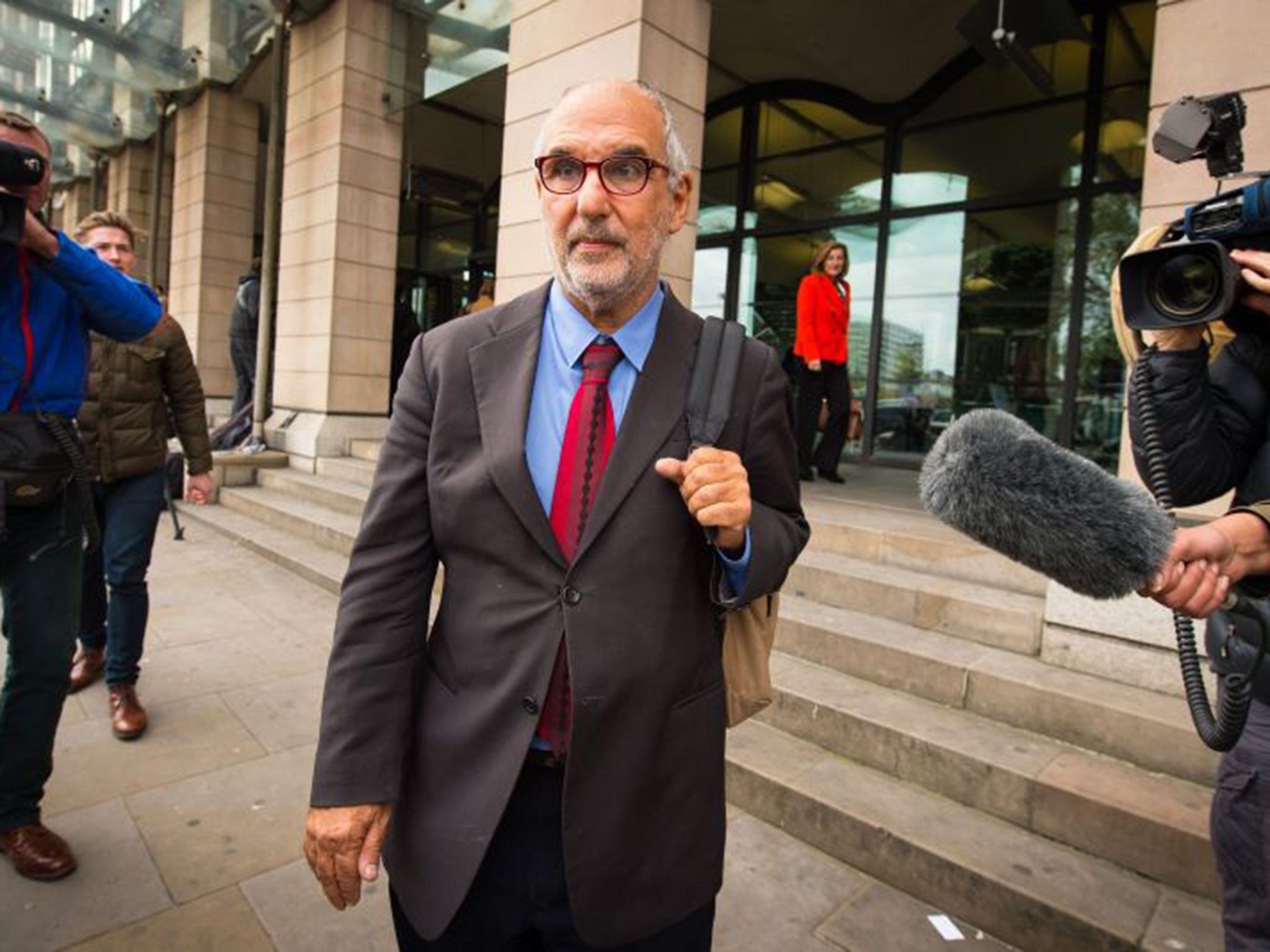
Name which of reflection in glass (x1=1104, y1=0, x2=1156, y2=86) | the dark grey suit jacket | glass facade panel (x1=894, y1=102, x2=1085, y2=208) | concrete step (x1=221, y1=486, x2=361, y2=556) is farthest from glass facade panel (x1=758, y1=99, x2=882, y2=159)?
the dark grey suit jacket

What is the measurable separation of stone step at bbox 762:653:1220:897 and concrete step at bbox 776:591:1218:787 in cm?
5

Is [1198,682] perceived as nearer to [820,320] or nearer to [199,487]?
[199,487]

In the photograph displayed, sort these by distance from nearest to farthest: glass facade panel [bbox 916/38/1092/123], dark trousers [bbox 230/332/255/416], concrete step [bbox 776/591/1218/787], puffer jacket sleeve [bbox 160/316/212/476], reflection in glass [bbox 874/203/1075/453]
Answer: concrete step [bbox 776/591/1218/787], puffer jacket sleeve [bbox 160/316/212/476], glass facade panel [bbox 916/38/1092/123], reflection in glass [bbox 874/203/1075/453], dark trousers [bbox 230/332/255/416]

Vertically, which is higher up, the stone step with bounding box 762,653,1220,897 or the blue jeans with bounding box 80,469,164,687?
the blue jeans with bounding box 80,469,164,687

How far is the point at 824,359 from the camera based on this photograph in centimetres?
661

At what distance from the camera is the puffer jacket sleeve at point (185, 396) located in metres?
3.90

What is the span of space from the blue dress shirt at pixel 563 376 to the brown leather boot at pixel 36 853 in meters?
2.42

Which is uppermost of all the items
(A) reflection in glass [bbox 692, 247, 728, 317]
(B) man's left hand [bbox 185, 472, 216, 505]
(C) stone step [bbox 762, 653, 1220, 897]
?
(A) reflection in glass [bbox 692, 247, 728, 317]

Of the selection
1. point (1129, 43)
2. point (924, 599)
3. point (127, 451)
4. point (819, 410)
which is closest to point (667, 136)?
point (924, 599)

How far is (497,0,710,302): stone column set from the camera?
5363 millimetres

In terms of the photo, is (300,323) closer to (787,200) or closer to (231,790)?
(787,200)

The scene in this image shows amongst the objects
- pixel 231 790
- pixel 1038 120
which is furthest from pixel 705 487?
pixel 1038 120

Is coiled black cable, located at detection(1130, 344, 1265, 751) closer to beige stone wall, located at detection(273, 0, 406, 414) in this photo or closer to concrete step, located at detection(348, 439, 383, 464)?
concrete step, located at detection(348, 439, 383, 464)

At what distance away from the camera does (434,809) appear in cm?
142
